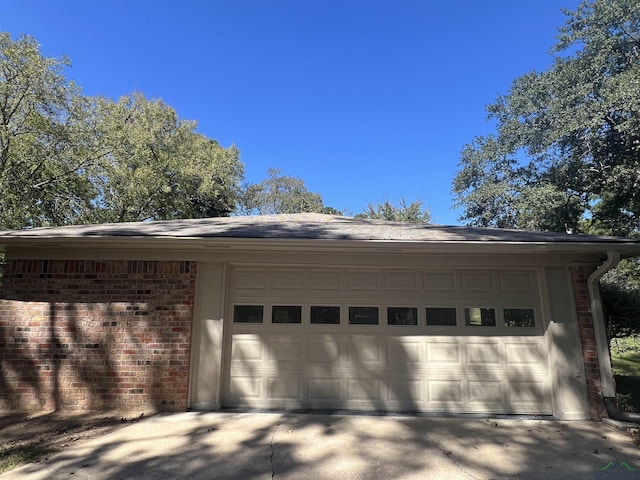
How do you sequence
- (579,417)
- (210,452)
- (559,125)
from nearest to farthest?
1. (210,452)
2. (579,417)
3. (559,125)

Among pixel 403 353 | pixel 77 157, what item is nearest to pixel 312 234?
pixel 403 353

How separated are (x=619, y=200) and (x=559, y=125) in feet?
12.5

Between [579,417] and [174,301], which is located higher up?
[174,301]

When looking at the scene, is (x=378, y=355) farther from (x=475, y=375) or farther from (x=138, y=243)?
(x=138, y=243)

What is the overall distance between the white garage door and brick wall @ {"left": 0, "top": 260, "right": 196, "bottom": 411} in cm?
82

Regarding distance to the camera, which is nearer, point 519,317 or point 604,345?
point 604,345

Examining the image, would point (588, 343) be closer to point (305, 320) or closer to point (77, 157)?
point (305, 320)

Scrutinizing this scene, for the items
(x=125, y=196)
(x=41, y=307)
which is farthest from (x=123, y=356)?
(x=125, y=196)

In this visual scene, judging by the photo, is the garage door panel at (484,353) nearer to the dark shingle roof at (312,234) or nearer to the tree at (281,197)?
the dark shingle roof at (312,234)

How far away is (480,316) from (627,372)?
5736 mm

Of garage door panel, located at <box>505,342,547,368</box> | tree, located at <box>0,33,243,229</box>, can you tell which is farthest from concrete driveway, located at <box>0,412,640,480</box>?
tree, located at <box>0,33,243,229</box>

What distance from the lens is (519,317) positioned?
562 cm

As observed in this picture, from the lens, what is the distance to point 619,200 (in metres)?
14.4

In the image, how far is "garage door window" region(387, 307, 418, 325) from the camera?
5.68 meters
